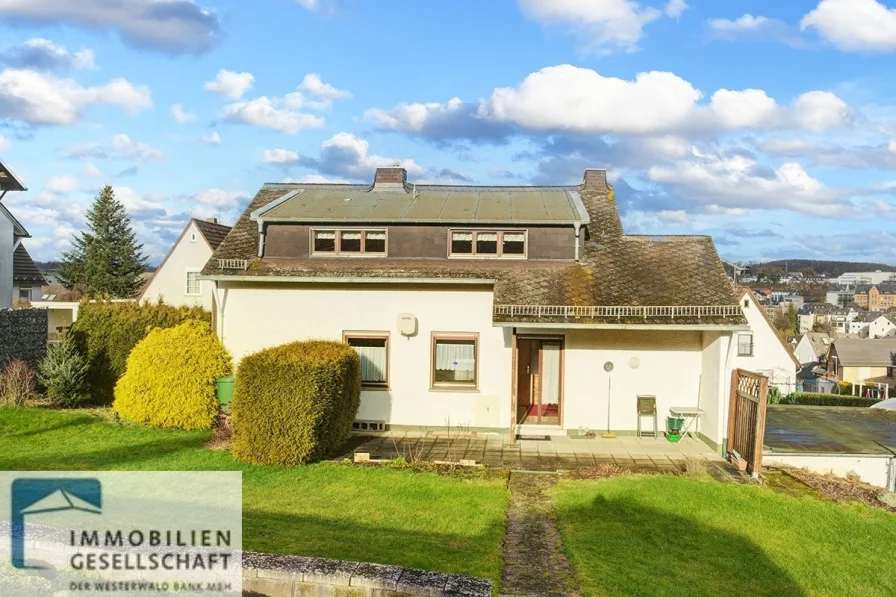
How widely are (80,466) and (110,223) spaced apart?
42.6 meters

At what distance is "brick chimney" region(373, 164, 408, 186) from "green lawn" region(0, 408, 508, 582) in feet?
28.8

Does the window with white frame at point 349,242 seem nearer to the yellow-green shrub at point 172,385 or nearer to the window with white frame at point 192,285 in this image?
the yellow-green shrub at point 172,385

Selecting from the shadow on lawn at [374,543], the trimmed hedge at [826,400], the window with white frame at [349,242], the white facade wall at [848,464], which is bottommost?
the trimmed hedge at [826,400]

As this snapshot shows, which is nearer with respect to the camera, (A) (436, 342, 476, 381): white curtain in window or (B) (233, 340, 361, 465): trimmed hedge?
(B) (233, 340, 361, 465): trimmed hedge

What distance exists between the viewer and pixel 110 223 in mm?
48406

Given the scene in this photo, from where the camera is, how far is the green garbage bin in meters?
14.2

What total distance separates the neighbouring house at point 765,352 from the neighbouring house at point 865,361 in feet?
102

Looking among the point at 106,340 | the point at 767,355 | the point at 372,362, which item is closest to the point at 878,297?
the point at 767,355

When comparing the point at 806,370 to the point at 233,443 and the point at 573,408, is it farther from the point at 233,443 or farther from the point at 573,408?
the point at 233,443

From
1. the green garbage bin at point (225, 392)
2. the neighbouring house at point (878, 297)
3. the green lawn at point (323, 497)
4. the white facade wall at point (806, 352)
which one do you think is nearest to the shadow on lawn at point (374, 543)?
the green lawn at point (323, 497)

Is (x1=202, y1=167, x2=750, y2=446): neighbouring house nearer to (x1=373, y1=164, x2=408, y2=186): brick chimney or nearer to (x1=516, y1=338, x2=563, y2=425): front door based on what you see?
(x1=516, y1=338, x2=563, y2=425): front door

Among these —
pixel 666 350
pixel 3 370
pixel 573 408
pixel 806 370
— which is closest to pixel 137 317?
pixel 3 370

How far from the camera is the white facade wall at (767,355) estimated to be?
3859 cm

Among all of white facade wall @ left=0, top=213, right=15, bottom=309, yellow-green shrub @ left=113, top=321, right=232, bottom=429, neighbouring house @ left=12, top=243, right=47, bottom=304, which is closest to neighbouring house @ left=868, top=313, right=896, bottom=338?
neighbouring house @ left=12, top=243, right=47, bottom=304
